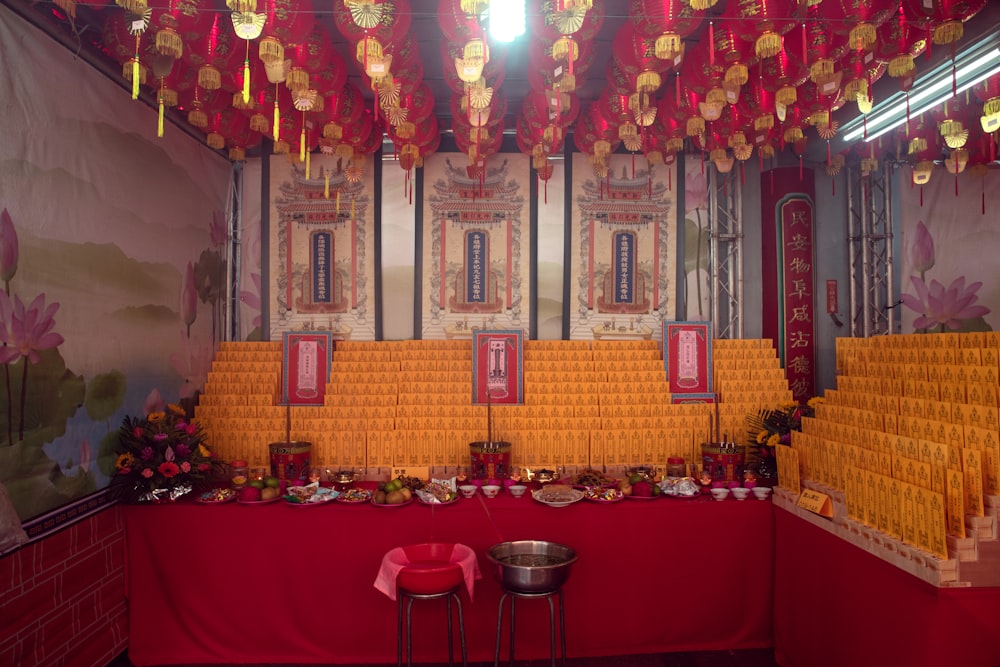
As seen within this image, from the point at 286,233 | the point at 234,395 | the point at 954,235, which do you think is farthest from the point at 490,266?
Result: the point at 954,235

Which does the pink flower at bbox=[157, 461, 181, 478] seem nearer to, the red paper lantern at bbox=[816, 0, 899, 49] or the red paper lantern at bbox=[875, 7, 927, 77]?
the red paper lantern at bbox=[816, 0, 899, 49]

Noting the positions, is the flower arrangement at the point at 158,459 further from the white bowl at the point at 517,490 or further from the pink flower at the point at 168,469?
the white bowl at the point at 517,490

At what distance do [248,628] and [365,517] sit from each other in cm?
84

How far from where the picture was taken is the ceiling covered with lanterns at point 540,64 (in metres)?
2.39

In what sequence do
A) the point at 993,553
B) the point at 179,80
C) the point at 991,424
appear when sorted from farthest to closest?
the point at 179,80 → the point at 991,424 → the point at 993,553

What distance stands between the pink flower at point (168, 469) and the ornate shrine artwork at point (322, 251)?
77.2 inches

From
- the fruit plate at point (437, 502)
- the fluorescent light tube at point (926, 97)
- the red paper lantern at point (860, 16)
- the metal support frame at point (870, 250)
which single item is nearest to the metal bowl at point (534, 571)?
the fruit plate at point (437, 502)

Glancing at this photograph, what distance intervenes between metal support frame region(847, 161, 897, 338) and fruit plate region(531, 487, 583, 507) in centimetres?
366

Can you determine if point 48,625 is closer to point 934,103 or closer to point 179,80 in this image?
point 179,80

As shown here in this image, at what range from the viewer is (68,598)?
9.29ft

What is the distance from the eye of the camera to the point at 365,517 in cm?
317

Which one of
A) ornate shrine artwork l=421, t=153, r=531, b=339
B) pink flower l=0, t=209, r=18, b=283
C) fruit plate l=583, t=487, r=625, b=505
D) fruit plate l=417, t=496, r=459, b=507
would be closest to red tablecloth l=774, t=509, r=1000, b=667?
fruit plate l=583, t=487, r=625, b=505

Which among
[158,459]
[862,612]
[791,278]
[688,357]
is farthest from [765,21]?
[158,459]

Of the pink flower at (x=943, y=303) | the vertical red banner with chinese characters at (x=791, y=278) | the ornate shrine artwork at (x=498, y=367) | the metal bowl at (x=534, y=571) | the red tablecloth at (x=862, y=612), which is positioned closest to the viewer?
the red tablecloth at (x=862, y=612)
